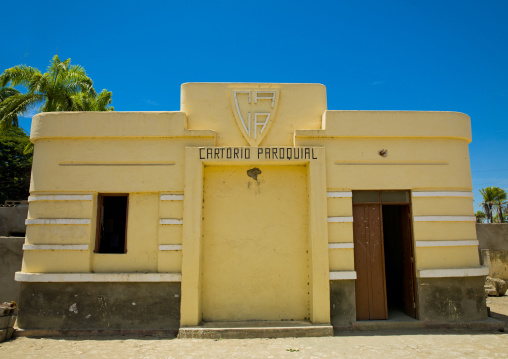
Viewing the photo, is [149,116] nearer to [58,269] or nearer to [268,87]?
[268,87]

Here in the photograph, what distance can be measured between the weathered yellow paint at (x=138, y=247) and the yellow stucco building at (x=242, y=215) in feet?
0.10

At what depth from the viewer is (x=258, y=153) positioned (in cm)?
791

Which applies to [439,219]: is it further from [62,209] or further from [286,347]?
[62,209]

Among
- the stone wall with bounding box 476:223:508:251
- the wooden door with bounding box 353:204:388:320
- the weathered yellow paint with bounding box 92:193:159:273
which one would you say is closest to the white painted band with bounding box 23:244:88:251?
the weathered yellow paint with bounding box 92:193:159:273

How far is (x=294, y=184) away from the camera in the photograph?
27.1 ft

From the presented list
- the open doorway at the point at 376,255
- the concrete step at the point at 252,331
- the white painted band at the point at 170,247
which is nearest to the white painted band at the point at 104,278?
the white painted band at the point at 170,247

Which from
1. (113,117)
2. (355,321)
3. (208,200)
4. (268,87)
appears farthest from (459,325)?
(113,117)

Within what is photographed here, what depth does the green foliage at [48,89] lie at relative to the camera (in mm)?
16141

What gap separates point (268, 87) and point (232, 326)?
526 cm

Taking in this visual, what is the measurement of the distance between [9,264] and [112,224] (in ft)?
11.1

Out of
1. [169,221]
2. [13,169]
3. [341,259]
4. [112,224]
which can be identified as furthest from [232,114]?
[13,169]

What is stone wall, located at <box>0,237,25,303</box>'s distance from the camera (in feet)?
30.3

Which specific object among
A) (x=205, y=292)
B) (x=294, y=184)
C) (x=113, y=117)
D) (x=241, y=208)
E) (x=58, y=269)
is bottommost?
(x=205, y=292)

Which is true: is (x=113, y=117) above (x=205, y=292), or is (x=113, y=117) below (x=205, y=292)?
above
